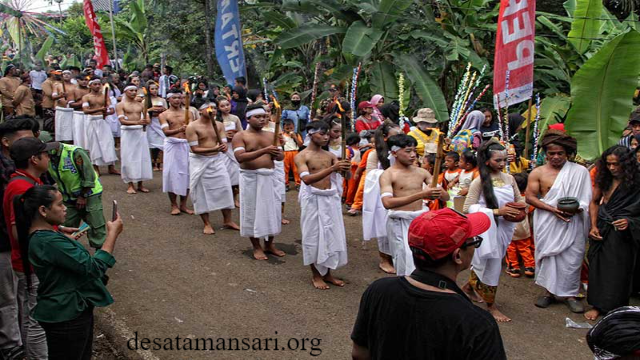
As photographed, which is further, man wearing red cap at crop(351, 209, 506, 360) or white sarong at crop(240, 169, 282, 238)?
white sarong at crop(240, 169, 282, 238)

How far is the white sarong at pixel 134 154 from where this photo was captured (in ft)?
34.3

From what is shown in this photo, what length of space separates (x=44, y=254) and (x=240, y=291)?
2.98m

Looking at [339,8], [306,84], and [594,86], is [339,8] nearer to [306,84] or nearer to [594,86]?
[306,84]

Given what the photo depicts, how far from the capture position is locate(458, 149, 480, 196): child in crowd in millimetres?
7238

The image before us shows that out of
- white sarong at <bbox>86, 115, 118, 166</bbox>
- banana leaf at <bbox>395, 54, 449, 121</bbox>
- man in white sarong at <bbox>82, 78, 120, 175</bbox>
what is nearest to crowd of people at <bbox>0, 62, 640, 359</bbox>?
banana leaf at <bbox>395, 54, 449, 121</bbox>

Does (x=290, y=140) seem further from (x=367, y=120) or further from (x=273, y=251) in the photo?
(x=273, y=251)

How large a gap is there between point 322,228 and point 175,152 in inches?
155

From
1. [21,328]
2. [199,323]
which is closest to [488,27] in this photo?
[199,323]

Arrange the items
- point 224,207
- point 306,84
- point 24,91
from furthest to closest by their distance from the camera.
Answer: point 306,84 → point 24,91 → point 224,207

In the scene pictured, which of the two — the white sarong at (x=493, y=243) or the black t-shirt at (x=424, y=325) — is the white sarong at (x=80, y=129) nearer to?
the white sarong at (x=493, y=243)

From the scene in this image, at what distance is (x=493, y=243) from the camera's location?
18.7 feet

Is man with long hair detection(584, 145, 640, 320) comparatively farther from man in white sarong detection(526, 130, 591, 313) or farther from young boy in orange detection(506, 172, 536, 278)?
young boy in orange detection(506, 172, 536, 278)

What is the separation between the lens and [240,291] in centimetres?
642

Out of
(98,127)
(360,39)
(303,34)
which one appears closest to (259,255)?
(360,39)
